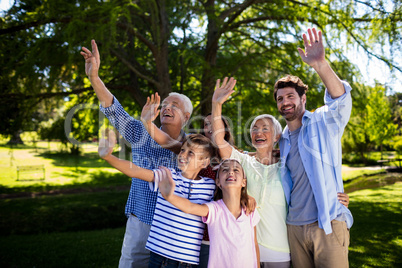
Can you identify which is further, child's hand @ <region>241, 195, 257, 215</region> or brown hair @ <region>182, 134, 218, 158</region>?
brown hair @ <region>182, 134, 218, 158</region>

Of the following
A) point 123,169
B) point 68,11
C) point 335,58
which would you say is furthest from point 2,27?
point 335,58

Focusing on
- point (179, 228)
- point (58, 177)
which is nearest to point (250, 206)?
point (179, 228)

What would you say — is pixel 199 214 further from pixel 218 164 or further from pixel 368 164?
pixel 368 164

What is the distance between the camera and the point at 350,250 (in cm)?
525

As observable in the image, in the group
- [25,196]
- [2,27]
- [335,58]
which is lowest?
[25,196]

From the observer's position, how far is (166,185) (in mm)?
2021

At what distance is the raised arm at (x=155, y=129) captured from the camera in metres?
2.49

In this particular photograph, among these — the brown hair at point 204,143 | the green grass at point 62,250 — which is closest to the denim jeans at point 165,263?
the brown hair at point 204,143

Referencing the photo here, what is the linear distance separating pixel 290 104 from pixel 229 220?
1.07m

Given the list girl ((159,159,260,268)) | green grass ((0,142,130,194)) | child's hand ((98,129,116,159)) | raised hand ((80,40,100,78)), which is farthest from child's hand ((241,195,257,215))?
green grass ((0,142,130,194))

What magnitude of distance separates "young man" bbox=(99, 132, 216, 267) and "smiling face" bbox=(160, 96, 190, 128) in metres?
0.36

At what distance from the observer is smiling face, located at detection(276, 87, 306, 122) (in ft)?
8.20

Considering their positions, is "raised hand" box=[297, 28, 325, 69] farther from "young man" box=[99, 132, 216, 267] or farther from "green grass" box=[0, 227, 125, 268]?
"green grass" box=[0, 227, 125, 268]

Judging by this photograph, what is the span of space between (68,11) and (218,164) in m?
4.14
